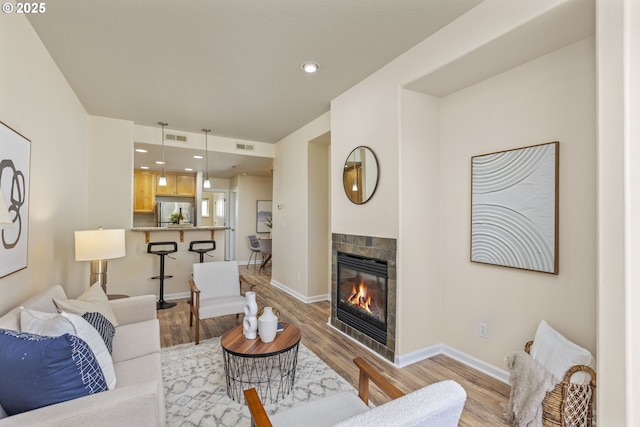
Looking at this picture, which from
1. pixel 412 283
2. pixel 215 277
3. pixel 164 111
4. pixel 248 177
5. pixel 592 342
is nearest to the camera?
pixel 592 342

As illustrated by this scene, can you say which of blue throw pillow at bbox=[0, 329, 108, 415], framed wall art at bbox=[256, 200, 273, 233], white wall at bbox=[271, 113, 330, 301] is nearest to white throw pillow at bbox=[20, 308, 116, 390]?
blue throw pillow at bbox=[0, 329, 108, 415]

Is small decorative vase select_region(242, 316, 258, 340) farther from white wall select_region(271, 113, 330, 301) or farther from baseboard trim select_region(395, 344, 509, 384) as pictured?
white wall select_region(271, 113, 330, 301)

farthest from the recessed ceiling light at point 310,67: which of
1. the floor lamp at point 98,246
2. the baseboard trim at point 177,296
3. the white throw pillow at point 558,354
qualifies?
the baseboard trim at point 177,296

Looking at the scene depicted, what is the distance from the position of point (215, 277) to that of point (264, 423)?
2794mm

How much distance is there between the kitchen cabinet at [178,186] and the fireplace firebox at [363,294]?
6.21 m

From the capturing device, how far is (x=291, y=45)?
2.50m

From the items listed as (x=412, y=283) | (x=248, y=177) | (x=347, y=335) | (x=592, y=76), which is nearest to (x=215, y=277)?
(x=347, y=335)

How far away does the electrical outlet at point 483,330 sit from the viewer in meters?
2.54

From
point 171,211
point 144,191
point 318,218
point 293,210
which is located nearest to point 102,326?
point 318,218

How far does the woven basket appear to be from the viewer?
171cm

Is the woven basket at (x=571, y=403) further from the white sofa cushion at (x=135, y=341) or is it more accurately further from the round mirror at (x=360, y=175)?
the white sofa cushion at (x=135, y=341)

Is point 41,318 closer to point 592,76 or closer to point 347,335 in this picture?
point 347,335

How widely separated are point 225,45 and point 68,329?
7.60 feet

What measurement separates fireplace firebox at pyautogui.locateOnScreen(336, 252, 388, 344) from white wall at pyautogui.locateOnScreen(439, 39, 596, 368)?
636 millimetres
